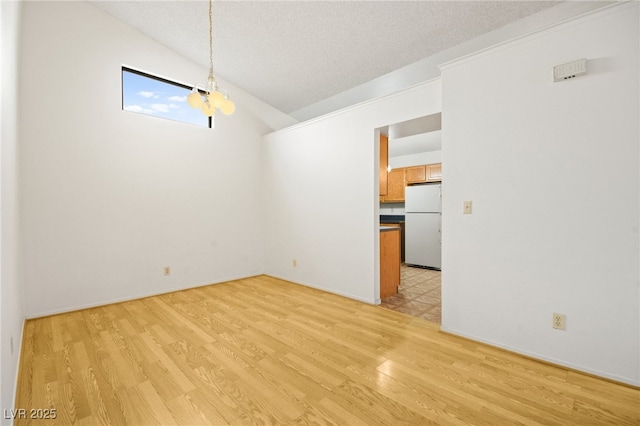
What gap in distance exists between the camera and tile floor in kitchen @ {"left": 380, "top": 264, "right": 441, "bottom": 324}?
129 inches

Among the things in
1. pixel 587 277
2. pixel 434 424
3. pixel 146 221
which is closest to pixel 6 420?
Result: pixel 434 424

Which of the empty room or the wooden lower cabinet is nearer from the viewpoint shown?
the empty room

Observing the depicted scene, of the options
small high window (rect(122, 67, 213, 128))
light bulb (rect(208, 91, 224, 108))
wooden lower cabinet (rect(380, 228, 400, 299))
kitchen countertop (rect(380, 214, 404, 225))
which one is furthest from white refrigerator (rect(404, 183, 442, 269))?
light bulb (rect(208, 91, 224, 108))

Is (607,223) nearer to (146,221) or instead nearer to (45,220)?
(146,221)

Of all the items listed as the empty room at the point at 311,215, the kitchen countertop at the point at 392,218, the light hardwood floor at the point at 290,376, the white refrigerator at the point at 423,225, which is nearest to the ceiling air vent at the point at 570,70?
the empty room at the point at 311,215

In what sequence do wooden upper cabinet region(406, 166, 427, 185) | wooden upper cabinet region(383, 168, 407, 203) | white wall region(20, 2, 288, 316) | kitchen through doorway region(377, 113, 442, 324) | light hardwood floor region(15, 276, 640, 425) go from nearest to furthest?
light hardwood floor region(15, 276, 640, 425) → white wall region(20, 2, 288, 316) → kitchen through doorway region(377, 113, 442, 324) → wooden upper cabinet region(406, 166, 427, 185) → wooden upper cabinet region(383, 168, 407, 203)

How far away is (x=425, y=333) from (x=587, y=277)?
53.0 inches

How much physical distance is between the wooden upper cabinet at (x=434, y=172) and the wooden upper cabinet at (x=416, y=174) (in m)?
0.09

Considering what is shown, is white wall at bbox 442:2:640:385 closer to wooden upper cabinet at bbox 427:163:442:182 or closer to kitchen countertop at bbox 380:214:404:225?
wooden upper cabinet at bbox 427:163:442:182

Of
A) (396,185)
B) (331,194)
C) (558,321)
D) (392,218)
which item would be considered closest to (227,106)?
(331,194)

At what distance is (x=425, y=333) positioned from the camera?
8.86 feet

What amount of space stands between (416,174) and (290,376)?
5.39 m

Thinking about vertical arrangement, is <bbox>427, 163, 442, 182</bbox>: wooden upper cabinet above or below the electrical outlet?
above

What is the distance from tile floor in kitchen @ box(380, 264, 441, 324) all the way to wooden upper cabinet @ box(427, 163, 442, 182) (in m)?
2.02
